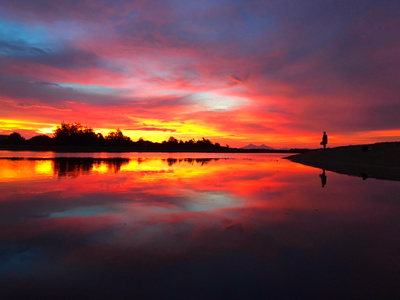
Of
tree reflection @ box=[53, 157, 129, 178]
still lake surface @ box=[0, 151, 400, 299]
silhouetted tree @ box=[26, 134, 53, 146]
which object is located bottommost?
still lake surface @ box=[0, 151, 400, 299]

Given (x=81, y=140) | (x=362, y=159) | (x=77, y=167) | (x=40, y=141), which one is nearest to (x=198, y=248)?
(x=77, y=167)

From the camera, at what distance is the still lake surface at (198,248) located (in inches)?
176

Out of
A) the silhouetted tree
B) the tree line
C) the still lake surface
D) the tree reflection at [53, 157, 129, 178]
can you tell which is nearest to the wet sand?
the still lake surface

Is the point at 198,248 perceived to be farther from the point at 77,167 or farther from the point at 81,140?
the point at 81,140

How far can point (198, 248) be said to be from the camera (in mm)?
6141

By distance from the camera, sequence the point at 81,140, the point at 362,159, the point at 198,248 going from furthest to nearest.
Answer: the point at 81,140, the point at 362,159, the point at 198,248

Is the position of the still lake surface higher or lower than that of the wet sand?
lower

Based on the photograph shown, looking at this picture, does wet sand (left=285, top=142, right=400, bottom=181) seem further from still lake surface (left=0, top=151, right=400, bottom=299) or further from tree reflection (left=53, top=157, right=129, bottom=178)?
tree reflection (left=53, top=157, right=129, bottom=178)

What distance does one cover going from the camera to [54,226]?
764cm

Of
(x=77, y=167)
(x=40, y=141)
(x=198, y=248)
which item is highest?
(x=40, y=141)

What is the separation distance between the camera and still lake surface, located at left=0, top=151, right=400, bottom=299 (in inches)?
176

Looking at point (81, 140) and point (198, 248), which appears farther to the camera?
point (81, 140)

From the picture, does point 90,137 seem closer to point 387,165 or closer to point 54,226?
point 387,165

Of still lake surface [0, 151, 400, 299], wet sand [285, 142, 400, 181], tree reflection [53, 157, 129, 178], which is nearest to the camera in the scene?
still lake surface [0, 151, 400, 299]
